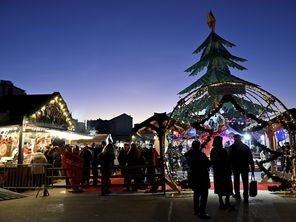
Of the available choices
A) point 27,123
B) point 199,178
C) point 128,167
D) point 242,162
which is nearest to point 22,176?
point 27,123

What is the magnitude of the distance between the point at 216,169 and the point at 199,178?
82 centimetres

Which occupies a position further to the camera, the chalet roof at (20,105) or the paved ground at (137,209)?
the chalet roof at (20,105)

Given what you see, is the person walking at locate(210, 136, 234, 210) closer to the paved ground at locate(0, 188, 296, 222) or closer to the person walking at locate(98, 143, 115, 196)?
the paved ground at locate(0, 188, 296, 222)

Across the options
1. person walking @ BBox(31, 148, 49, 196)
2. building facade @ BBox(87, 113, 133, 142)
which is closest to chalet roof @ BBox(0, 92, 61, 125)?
person walking @ BBox(31, 148, 49, 196)

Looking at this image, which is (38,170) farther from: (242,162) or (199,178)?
(242,162)

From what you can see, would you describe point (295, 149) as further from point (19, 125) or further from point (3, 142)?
point (3, 142)

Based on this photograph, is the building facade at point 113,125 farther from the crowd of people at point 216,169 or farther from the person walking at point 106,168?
the crowd of people at point 216,169

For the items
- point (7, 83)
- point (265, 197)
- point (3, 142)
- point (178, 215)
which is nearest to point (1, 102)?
point (3, 142)

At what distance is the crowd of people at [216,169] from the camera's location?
6.36 metres

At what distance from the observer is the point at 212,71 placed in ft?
78.9

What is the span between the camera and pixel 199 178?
20.9 ft

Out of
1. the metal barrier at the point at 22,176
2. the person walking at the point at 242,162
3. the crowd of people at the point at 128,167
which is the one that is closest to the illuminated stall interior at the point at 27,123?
the metal barrier at the point at 22,176

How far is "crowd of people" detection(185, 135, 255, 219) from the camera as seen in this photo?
20.9 feet

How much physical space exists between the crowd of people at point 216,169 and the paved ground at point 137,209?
0.38 meters
